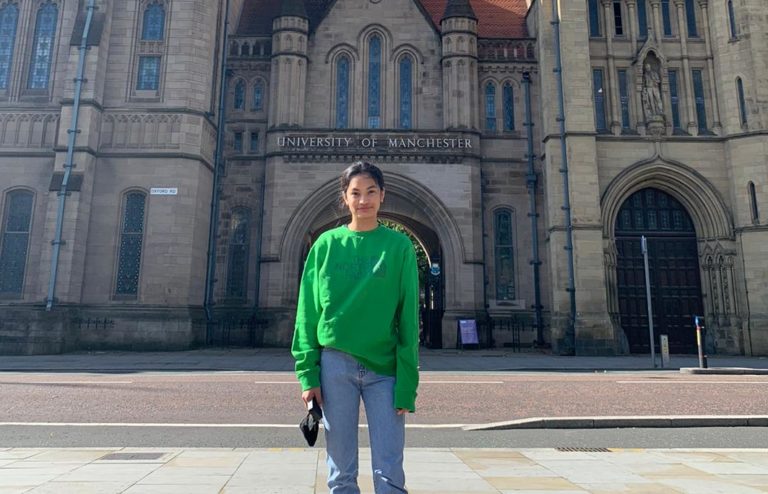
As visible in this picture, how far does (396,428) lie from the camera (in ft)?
8.46

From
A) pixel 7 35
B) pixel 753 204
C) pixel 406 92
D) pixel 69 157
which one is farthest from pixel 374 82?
pixel 753 204

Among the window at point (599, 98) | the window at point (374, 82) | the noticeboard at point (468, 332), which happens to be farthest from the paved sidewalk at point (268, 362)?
the window at point (374, 82)

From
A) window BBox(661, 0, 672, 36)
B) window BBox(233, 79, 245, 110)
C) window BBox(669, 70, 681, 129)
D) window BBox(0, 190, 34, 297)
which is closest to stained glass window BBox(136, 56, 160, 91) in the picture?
window BBox(233, 79, 245, 110)

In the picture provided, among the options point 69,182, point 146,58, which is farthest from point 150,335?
point 146,58

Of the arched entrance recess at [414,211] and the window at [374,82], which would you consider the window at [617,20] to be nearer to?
the window at [374,82]

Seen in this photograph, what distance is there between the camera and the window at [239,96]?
24453 millimetres

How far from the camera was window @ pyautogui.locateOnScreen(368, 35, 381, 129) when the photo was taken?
2406 cm

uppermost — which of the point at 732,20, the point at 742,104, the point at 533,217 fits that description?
the point at 732,20

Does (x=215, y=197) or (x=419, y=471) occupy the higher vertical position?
(x=215, y=197)

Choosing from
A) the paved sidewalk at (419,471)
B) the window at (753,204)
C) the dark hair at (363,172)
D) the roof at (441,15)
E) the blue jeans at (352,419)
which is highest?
the roof at (441,15)

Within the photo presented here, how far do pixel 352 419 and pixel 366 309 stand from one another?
0.55 m

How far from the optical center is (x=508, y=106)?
80.5 feet

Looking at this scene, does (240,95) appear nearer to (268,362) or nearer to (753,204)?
(268,362)

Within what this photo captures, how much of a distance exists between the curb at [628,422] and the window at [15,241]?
21.0m
